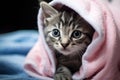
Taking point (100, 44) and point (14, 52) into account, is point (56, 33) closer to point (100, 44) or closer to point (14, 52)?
point (100, 44)

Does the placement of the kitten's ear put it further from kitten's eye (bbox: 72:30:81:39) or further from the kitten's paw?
the kitten's paw

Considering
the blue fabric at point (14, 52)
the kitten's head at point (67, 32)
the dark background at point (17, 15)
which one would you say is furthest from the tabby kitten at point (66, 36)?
the dark background at point (17, 15)

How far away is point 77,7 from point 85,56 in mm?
194

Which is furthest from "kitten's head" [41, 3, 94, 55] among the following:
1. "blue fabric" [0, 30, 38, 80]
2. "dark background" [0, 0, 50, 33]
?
"dark background" [0, 0, 50, 33]

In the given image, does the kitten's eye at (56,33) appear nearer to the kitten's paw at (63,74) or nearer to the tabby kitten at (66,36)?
the tabby kitten at (66,36)

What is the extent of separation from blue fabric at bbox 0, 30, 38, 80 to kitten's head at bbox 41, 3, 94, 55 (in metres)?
0.21

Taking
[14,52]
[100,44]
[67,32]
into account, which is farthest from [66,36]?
[14,52]

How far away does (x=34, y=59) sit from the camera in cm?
123

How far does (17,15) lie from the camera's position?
1883 mm

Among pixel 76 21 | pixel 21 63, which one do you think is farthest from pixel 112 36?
pixel 21 63

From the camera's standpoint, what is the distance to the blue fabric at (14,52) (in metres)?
1.27

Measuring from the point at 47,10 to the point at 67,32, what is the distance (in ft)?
0.50

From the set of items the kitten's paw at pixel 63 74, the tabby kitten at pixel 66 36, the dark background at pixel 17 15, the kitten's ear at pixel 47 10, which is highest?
the dark background at pixel 17 15

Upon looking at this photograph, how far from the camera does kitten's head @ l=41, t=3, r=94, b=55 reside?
108cm
